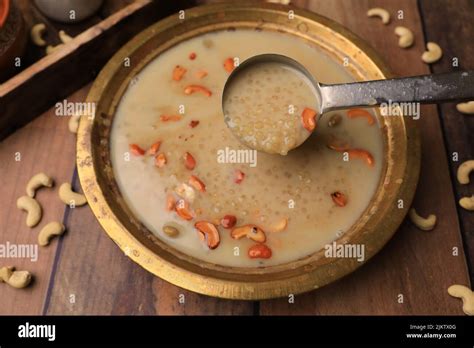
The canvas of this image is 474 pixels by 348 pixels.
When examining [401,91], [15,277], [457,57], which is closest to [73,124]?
[15,277]

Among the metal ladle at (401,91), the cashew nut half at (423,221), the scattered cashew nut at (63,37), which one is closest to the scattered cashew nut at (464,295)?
the cashew nut half at (423,221)

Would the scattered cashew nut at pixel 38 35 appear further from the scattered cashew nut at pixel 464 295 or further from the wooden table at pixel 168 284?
the scattered cashew nut at pixel 464 295

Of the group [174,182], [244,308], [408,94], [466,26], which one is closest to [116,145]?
[174,182]

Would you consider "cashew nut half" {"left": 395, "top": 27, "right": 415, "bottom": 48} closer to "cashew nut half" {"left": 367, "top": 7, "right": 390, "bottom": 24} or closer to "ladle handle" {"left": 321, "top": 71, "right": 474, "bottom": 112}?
"cashew nut half" {"left": 367, "top": 7, "right": 390, "bottom": 24}

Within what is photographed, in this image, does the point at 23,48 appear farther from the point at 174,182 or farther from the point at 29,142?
the point at 174,182
